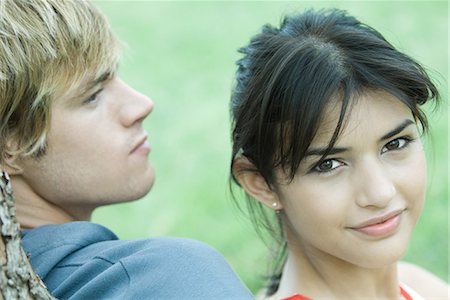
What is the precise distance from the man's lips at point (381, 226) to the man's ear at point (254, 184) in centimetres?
30

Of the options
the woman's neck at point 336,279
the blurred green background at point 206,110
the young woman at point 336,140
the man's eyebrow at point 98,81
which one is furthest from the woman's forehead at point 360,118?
the man's eyebrow at point 98,81

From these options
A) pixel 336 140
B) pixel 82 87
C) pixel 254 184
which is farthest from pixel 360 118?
pixel 82 87

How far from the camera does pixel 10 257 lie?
191 centimetres

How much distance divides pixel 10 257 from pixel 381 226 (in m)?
1.09

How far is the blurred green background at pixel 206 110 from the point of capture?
4.89 meters

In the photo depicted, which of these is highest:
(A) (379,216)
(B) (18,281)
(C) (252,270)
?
(A) (379,216)

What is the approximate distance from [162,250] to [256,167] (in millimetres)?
611

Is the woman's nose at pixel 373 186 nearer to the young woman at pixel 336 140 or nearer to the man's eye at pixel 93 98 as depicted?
the young woman at pixel 336 140

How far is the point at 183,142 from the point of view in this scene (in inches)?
244

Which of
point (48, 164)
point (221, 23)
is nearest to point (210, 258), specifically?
point (48, 164)

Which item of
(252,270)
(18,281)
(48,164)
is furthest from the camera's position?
(252,270)

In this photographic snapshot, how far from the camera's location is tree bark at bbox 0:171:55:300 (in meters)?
1.90

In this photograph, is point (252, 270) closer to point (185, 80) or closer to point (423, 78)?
point (423, 78)

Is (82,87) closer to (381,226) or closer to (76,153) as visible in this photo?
(76,153)
